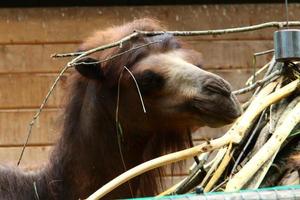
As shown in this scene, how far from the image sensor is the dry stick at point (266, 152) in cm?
355

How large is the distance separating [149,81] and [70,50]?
335 cm

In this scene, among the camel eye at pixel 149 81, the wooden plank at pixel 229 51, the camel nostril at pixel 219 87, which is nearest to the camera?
the camel nostril at pixel 219 87

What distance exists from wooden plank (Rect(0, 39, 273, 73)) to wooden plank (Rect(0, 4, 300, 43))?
58 millimetres

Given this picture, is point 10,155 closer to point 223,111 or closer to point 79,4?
point 79,4

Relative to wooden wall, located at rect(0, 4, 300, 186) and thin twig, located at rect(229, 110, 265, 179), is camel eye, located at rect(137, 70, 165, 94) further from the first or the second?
wooden wall, located at rect(0, 4, 300, 186)

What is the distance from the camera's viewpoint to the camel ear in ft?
15.0

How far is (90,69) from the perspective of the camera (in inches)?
182

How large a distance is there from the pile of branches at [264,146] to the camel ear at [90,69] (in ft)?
2.21

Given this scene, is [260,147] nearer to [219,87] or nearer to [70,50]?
[219,87]

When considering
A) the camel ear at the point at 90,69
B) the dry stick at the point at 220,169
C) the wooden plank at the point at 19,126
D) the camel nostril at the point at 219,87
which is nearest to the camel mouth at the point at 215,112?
the camel nostril at the point at 219,87

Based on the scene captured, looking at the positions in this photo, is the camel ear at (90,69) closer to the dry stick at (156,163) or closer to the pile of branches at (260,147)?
the pile of branches at (260,147)

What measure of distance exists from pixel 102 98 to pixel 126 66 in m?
0.19

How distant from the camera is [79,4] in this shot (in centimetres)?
798

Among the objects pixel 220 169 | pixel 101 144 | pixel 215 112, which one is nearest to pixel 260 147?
pixel 220 169
